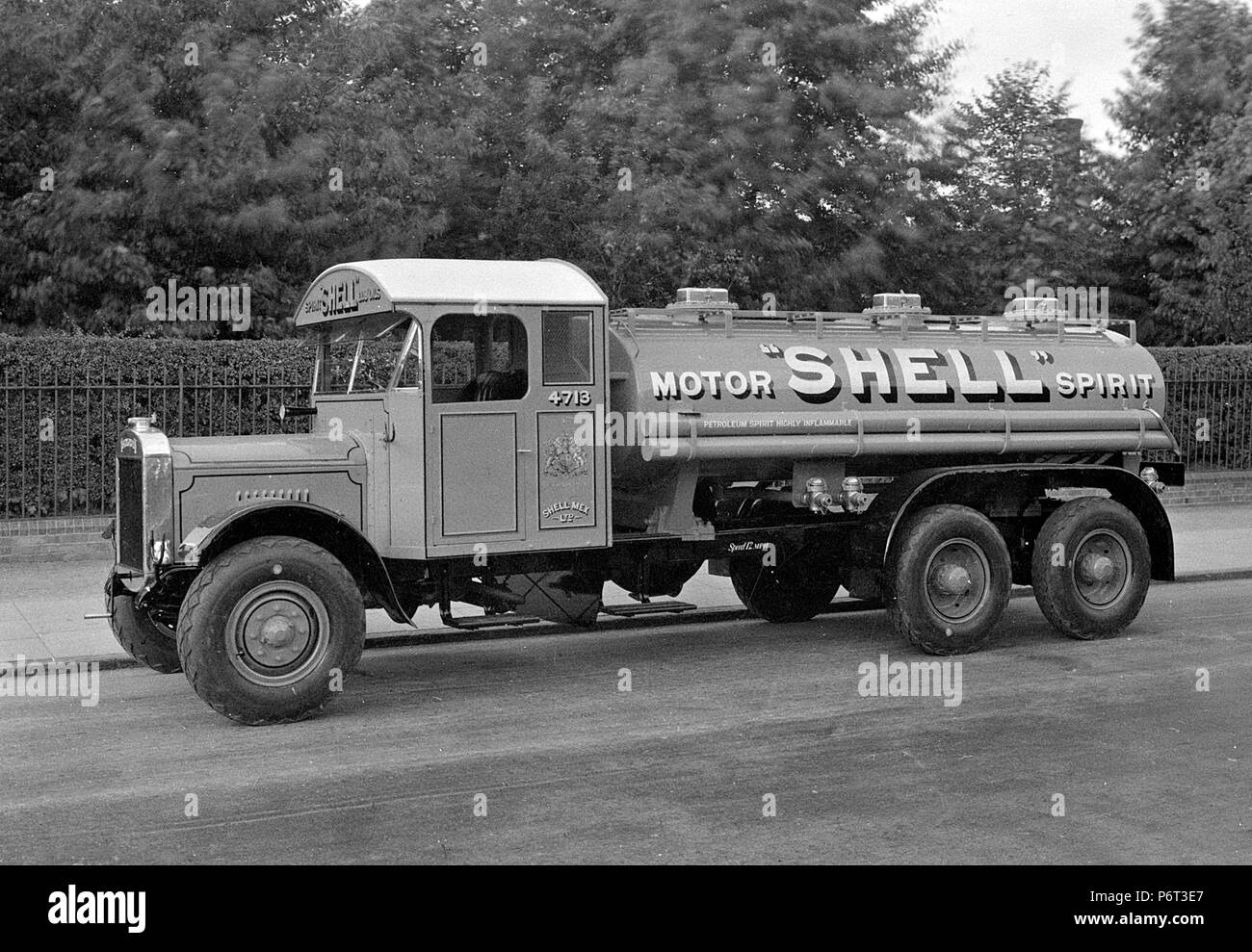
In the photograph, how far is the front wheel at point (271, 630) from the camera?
7.81 metres

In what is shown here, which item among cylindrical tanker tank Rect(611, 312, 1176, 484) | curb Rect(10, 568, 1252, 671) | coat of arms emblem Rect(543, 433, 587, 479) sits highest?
cylindrical tanker tank Rect(611, 312, 1176, 484)

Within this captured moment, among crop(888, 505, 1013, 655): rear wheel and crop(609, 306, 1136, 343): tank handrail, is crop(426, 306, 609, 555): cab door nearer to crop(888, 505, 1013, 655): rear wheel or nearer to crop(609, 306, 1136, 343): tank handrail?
crop(609, 306, 1136, 343): tank handrail

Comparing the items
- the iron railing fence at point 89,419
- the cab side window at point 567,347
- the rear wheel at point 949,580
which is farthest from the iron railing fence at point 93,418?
the cab side window at point 567,347

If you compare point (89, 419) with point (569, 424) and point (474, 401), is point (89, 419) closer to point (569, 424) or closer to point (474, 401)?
point (474, 401)

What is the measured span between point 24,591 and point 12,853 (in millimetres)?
7457

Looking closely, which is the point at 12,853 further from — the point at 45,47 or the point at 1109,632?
the point at 45,47

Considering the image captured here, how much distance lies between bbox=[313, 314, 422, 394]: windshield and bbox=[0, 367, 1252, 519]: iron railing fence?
4468 mm

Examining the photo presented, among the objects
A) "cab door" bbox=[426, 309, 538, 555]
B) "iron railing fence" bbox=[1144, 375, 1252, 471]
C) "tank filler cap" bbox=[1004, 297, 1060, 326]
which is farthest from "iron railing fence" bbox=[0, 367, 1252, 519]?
"iron railing fence" bbox=[1144, 375, 1252, 471]

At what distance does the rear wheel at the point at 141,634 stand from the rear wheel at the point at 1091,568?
6.36 metres

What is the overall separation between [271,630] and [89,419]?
23.9ft

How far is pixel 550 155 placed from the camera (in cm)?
1961

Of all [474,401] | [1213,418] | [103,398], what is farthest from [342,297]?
[1213,418]

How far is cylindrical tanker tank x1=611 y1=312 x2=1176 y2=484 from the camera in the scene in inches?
369
